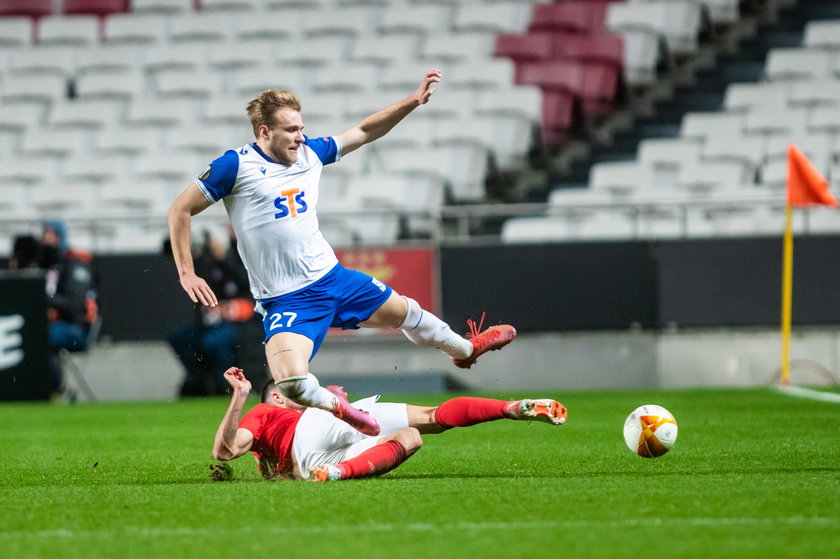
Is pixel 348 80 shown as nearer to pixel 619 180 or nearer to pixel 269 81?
pixel 269 81

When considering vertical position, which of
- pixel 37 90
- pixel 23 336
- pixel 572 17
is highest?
pixel 572 17

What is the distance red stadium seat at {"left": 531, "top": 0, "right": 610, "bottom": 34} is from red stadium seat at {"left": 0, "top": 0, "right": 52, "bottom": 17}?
8272 millimetres

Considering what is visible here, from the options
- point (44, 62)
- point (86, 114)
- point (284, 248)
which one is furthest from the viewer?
point (44, 62)

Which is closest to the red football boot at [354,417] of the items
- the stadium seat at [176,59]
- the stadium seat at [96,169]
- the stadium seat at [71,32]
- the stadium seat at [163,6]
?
the stadium seat at [96,169]

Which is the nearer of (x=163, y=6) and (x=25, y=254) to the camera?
(x=25, y=254)

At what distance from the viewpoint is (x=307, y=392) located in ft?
23.1

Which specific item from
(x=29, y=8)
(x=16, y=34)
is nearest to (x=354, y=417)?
(x=16, y=34)

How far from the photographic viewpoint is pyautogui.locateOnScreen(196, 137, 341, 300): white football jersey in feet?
24.4

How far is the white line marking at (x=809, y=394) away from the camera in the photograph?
40.7 ft

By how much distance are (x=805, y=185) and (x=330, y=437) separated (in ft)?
24.9

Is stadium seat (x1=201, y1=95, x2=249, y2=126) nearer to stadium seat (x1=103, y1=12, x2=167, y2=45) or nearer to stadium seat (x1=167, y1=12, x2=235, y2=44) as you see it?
stadium seat (x1=167, y1=12, x2=235, y2=44)

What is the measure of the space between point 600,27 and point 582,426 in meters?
9.51

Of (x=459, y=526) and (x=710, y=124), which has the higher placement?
(x=710, y=124)

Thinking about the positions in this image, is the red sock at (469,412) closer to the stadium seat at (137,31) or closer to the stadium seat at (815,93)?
the stadium seat at (815,93)
